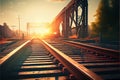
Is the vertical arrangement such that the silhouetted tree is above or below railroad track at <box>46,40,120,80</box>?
above

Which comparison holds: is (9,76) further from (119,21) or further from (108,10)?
(108,10)

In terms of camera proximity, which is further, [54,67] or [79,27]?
[79,27]

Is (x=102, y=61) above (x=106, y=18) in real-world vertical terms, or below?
below

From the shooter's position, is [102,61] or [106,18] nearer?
[102,61]

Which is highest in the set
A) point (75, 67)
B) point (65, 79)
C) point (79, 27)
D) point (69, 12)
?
point (69, 12)

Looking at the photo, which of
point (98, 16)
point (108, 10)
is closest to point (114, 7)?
point (108, 10)

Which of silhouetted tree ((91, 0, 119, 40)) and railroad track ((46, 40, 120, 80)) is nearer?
railroad track ((46, 40, 120, 80))

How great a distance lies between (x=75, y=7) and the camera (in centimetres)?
1703

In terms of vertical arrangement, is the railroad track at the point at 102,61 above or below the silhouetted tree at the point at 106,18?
below

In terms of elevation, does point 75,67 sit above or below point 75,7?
below

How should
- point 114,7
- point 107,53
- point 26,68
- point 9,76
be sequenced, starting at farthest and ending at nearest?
point 114,7
point 107,53
point 26,68
point 9,76

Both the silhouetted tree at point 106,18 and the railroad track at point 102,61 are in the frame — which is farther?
the silhouetted tree at point 106,18

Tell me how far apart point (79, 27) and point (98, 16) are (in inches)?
569

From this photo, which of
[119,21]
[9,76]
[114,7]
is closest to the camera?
[9,76]
